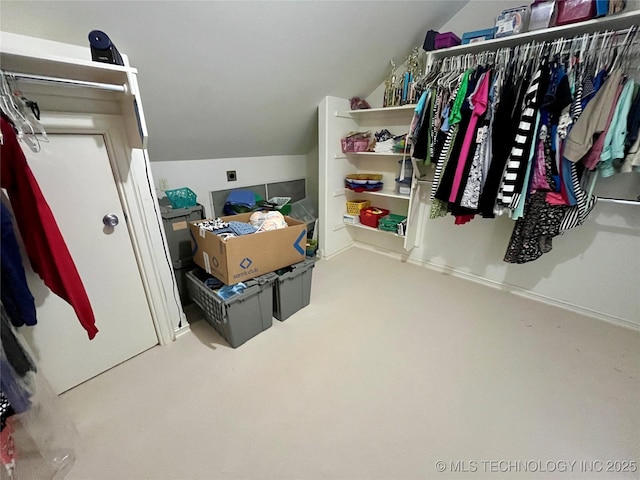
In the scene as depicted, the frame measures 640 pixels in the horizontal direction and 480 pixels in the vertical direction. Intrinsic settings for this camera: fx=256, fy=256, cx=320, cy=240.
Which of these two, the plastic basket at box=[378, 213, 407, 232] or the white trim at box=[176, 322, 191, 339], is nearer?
the white trim at box=[176, 322, 191, 339]

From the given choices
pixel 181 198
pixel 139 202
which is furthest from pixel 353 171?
pixel 139 202

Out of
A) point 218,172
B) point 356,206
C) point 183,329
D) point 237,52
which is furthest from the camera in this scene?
point 356,206

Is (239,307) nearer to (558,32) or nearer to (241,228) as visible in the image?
(241,228)

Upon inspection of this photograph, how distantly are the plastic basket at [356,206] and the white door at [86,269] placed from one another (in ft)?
6.78

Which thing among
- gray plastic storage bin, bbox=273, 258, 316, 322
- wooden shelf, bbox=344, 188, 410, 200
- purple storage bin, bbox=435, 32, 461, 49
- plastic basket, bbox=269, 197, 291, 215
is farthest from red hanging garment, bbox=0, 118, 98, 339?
purple storage bin, bbox=435, 32, 461, 49

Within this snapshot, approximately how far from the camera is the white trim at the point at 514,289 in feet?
6.13

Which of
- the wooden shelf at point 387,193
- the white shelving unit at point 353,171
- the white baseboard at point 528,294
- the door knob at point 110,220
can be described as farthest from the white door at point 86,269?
the white baseboard at point 528,294

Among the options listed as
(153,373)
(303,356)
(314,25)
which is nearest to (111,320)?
(153,373)

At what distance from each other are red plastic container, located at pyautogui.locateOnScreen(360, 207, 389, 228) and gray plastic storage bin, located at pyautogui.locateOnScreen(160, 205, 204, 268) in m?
1.61

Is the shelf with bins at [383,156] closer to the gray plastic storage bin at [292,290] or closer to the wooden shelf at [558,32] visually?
the wooden shelf at [558,32]

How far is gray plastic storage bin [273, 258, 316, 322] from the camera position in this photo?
71.1 inches

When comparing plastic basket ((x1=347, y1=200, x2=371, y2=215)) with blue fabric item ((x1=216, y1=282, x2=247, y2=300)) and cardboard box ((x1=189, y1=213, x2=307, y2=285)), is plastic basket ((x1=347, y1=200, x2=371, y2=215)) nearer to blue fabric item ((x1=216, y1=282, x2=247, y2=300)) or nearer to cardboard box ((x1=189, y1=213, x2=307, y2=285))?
cardboard box ((x1=189, y1=213, x2=307, y2=285))

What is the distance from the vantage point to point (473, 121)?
166cm

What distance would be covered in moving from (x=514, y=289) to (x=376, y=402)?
1.74 metres
